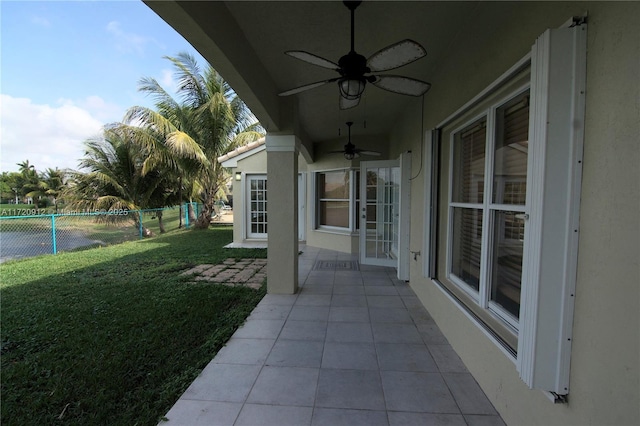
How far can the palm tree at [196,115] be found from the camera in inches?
404

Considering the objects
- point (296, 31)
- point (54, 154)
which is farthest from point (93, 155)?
point (54, 154)

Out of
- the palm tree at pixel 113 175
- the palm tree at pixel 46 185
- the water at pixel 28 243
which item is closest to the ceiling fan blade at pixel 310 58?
the water at pixel 28 243

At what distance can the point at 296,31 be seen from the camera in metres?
2.50

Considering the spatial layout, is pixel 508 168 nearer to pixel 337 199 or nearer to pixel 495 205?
pixel 495 205

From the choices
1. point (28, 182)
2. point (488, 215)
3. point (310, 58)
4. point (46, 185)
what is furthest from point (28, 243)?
point (28, 182)

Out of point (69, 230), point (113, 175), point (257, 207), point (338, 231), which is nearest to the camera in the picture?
point (338, 231)

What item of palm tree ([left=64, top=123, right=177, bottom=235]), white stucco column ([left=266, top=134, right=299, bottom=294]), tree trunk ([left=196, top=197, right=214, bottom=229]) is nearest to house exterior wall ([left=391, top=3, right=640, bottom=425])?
white stucco column ([left=266, top=134, right=299, bottom=294])

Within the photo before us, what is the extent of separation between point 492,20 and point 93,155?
1314 centimetres

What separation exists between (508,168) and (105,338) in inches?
150

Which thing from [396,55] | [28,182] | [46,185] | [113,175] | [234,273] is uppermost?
[28,182]

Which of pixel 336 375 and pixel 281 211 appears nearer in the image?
pixel 336 375

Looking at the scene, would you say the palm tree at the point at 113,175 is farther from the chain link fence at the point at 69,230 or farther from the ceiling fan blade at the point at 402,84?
the ceiling fan blade at the point at 402,84

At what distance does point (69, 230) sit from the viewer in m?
7.96

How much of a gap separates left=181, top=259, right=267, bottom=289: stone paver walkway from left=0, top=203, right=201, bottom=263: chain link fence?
4463 millimetres
